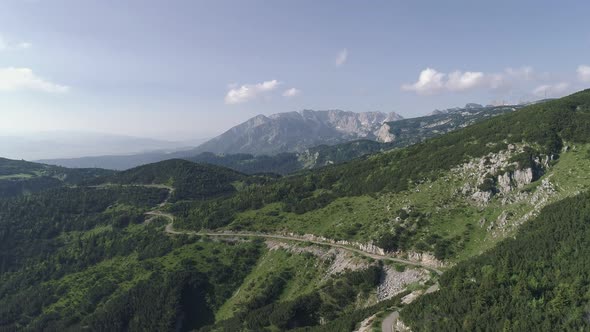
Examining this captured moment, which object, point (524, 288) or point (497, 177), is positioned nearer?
point (524, 288)

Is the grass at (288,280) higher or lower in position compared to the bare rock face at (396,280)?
lower

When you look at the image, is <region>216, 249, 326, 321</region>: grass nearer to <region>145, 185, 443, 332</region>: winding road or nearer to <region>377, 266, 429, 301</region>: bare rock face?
<region>145, 185, 443, 332</region>: winding road

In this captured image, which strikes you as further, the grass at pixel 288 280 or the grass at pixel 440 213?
the grass at pixel 288 280

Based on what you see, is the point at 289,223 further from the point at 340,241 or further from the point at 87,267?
the point at 87,267

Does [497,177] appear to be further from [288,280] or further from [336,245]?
[288,280]

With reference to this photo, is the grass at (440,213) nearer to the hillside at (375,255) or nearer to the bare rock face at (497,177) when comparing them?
the hillside at (375,255)

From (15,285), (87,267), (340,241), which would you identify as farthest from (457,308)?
(15,285)

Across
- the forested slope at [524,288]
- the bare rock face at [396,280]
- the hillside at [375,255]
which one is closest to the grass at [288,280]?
the hillside at [375,255]

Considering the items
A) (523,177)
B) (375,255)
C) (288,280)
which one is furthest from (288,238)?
(523,177)

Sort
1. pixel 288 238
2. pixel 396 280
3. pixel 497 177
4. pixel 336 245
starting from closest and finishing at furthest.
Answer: pixel 396 280 → pixel 497 177 → pixel 336 245 → pixel 288 238

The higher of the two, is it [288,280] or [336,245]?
[336,245]

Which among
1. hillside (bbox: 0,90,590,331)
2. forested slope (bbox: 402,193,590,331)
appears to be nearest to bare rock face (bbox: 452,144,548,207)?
hillside (bbox: 0,90,590,331)
